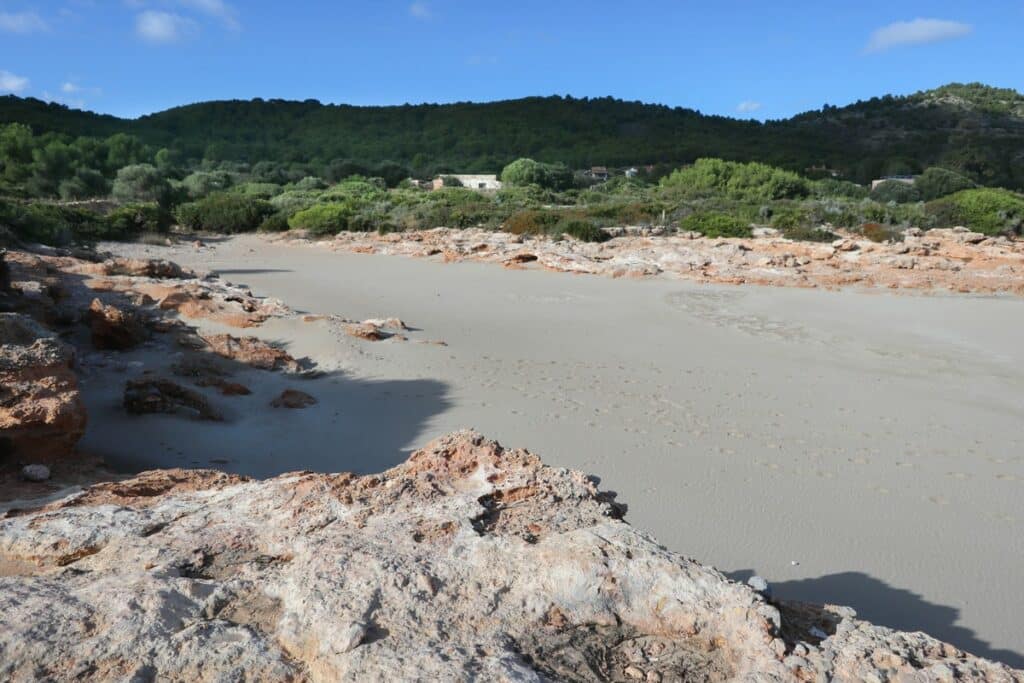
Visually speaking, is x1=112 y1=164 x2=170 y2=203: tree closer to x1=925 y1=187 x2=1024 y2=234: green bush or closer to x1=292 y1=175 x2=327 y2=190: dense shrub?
x1=292 y1=175 x2=327 y2=190: dense shrub

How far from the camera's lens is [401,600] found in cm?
189

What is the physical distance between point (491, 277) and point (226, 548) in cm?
1278

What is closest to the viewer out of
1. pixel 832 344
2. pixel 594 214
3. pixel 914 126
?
pixel 832 344

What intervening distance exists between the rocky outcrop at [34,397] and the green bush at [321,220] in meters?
20.2

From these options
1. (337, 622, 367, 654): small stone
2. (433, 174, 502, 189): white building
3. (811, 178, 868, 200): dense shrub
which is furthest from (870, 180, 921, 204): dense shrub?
(337, 622, 367, 654): small stone

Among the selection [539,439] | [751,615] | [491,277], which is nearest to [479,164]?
[491,277]

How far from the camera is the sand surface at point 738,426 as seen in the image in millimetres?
3744

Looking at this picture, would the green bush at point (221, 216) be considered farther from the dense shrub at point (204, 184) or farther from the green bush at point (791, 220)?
the green bush at point (791, 220)

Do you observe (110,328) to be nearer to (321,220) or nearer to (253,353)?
(253,353)

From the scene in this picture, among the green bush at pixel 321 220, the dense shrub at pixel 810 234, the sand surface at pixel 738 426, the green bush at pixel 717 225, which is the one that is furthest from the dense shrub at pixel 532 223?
the sand surface at pixel 738 426

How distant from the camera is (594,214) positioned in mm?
23938

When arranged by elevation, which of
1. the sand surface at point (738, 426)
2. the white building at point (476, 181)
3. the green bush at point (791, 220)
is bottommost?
the sand surface at point (738, 426)

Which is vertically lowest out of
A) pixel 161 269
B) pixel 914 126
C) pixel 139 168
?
pixel 161 269

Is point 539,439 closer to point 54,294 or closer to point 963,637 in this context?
point 963,637
